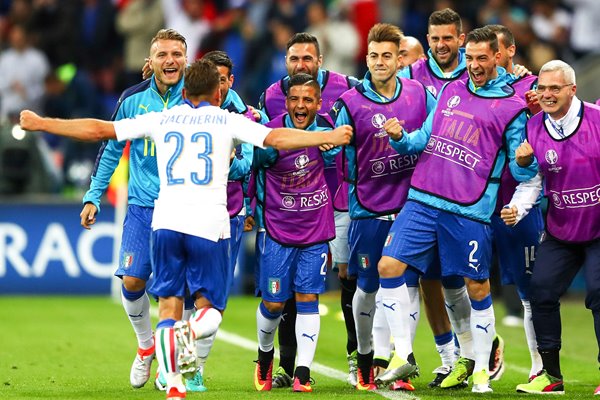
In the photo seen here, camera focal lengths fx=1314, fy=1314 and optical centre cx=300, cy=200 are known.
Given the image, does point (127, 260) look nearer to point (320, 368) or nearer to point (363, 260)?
point (363, 260)

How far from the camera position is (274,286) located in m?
10.2

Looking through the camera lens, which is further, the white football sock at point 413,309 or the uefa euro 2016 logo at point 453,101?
the white football sock at point 413,309

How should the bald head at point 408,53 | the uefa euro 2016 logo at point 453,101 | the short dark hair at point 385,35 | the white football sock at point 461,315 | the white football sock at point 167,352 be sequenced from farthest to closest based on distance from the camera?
1. the bald head at point 408,53
2. the white football sock at point 461,315
3. the short dark hair at point 385,35
4. the uefa euro 2016 logo at point 453,101
5. the white football sock at point 167,352

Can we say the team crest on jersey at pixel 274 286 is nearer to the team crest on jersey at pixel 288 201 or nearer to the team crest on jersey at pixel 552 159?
the team crest on jersey at pixel 288 201

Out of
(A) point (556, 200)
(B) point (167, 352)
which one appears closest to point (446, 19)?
(A) point (556, 200)

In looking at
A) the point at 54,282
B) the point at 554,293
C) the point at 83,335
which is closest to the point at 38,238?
the point at 54,282

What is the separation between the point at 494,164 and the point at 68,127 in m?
3.24

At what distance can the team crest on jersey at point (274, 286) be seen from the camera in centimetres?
1018

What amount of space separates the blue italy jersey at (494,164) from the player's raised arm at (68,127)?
89.0 inches

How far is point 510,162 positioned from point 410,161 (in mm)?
842

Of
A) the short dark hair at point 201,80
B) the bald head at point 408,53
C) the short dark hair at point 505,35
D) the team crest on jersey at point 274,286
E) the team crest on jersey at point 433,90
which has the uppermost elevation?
the short dark hair at point 505,35

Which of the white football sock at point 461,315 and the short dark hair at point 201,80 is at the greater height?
the short dark hair at point 201,80

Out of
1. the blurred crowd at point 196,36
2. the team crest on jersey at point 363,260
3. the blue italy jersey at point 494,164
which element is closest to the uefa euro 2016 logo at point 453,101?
the blue italy jersey at point 494,164

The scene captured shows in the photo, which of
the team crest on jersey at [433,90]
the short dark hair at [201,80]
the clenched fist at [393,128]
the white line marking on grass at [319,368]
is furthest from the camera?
the team crest on jersey at [433,90]
